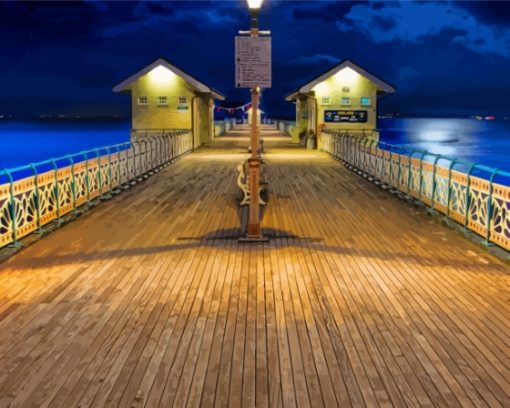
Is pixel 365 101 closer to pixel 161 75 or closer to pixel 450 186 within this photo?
pixel 161 75

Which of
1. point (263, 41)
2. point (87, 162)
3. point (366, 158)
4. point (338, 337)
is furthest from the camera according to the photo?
point (366, 158)

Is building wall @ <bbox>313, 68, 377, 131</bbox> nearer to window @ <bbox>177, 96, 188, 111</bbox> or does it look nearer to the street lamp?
window @ <bbox>177, 96, 188, 111</bbox>

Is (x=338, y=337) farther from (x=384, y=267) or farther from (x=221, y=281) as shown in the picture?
(x=384, y=267)

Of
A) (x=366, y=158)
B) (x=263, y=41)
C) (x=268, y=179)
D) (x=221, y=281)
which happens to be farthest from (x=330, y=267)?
(x=366, y=158)

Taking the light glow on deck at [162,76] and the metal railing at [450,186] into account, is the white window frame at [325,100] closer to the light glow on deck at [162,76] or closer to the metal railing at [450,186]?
the light glow on deck at [162,76]

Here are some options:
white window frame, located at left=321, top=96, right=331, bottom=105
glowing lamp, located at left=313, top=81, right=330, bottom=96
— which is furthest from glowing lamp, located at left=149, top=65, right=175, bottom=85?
white window frame, located at left=321, top=96, right=331, bottom=105

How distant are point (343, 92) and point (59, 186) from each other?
79.0 feet

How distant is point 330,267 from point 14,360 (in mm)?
4077

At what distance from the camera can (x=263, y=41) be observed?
8672 millimetres

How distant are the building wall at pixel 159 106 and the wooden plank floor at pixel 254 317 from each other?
2312cm

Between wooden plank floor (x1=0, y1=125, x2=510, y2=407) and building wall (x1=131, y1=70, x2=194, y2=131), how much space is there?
75.8 feet

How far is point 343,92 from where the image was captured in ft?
108

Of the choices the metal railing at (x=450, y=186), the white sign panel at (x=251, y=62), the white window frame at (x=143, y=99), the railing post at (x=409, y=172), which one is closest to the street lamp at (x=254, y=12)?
the white sign panel at (x=251, y=62)

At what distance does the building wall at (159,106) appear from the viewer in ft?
108
